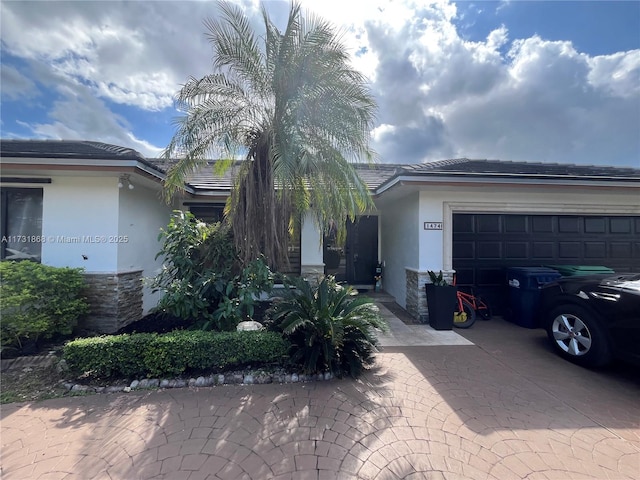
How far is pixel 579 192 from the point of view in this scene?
611 cm

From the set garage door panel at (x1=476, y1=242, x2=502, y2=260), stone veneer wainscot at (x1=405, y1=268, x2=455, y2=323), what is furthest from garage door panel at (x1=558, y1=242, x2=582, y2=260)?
stone veneer wainscot at (x1=405, y1=268, x2=455, y2=323)

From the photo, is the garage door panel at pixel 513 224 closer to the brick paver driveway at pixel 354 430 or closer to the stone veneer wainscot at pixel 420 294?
the stone veneer wainscot at pixel 420 294

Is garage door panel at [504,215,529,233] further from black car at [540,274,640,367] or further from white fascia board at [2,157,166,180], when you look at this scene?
white fascia board at [2,157,166,180]

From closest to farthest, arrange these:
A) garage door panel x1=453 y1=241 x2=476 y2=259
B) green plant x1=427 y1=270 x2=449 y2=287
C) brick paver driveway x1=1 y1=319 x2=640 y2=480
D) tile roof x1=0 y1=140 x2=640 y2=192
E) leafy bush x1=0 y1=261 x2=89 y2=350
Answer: brick paver driveway x1=1 y1=319 x2=640 y2=480 → leafy bush x1=0 y1=261 x2=89 y2=350 → tile roof x1=0 y1=140 x2=640 y2=192 → green plant x1=427 y1=270 x2=449 y2=287 → garage door panel x1=453 y1=241 x2=476 y2=259

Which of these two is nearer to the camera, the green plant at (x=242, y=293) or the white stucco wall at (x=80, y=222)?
Result: the green plant at (x=242, y=293)

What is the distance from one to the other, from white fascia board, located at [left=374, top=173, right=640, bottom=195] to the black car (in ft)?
7.50

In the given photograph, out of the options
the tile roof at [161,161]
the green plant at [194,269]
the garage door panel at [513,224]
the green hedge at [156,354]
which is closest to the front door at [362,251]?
the tile roof at [161,161]

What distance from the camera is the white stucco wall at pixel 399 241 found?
633 centimetres

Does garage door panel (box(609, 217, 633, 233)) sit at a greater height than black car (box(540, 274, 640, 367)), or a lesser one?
greater

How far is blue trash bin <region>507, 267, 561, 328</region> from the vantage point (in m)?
5.60

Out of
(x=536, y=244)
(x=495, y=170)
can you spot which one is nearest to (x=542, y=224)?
(x=536, y=244)

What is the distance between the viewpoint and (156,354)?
11.1ft

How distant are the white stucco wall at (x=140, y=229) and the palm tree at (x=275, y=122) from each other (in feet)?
5.49

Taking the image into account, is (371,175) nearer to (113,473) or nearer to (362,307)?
(362,307)
